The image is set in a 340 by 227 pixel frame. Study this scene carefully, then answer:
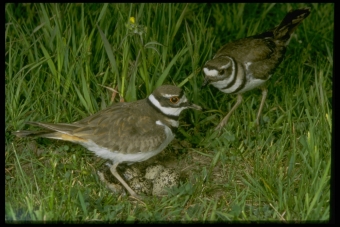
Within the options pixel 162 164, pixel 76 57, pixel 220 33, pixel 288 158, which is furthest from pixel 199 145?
pixel 220 33

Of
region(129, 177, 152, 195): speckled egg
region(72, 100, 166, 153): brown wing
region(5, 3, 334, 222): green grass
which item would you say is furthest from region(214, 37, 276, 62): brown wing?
region(129, 177, 152, 195): speckled egg

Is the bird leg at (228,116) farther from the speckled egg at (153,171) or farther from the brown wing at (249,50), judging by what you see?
the speckled egg at (153,171)

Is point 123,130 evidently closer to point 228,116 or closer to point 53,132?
point 53,132

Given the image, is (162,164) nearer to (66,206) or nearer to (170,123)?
(170,123)

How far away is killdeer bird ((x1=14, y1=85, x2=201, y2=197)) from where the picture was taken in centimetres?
560

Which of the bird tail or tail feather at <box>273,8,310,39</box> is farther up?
tail feather at <box>273,8,310,39</box>

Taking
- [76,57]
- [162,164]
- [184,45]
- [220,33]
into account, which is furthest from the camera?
[220,33]

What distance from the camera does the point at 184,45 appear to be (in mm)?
6934

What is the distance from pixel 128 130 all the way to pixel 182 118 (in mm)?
979

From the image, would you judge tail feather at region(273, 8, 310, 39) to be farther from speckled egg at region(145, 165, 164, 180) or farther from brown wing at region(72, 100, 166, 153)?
speckled egg at region(145, 165, 164, 180)

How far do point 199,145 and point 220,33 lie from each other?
6.58 feet

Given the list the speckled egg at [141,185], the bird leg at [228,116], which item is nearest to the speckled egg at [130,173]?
the speckled egg at [141,185]

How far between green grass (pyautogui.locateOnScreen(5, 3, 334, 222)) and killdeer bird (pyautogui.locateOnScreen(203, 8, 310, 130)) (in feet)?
0.60

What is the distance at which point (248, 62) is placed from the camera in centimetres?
679
